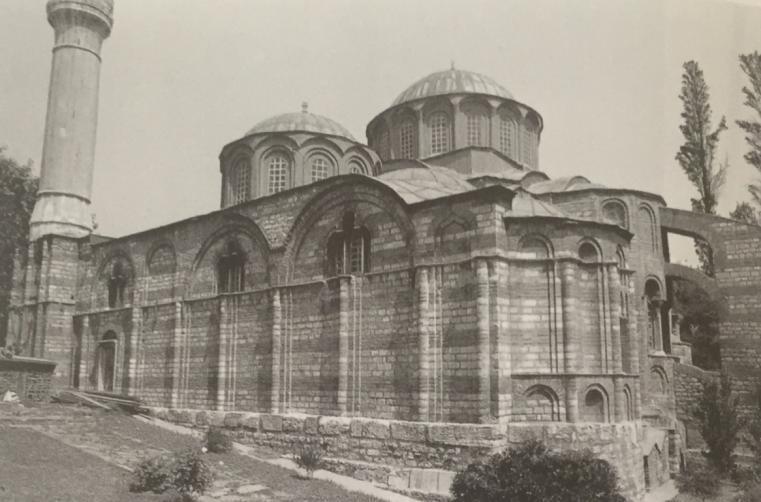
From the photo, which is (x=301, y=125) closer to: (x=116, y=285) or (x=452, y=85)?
(x=452, y=85)

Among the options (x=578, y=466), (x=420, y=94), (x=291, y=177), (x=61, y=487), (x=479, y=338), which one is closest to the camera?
(x=578, y=466)

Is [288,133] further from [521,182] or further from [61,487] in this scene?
[61,487]

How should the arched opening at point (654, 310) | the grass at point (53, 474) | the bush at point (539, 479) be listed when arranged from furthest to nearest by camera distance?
the arched opening at point (654, 310) → the grass at point (53, 474) → the bush at point (539, 479)

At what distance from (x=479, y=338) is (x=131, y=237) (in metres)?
12.9

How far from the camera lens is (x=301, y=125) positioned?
20.6 meters

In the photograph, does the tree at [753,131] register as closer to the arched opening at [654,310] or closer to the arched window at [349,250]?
the arched opening at [654,310]

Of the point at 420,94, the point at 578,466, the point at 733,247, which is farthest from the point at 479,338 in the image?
the point at 420,94

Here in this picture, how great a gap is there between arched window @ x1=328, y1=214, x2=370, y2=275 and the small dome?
6540 mm

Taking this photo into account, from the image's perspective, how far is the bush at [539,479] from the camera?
738cm

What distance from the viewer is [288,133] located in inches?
788

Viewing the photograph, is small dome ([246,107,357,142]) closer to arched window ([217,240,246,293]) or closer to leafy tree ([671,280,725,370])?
arched window ([217,240,246,293])

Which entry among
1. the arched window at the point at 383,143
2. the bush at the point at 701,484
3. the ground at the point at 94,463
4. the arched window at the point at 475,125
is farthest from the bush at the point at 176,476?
the arched window at the point at 383,143

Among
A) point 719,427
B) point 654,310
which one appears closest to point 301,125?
point 654,310

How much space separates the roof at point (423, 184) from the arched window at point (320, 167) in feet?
13.7
